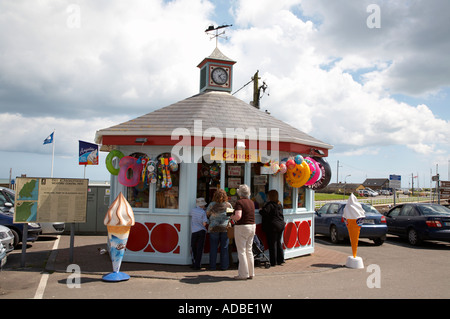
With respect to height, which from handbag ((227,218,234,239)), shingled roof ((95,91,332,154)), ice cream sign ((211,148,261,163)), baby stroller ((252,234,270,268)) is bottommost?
baby stroller ((252,234,270,268))

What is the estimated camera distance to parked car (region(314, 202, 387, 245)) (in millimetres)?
12922

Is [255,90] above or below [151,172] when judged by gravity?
above

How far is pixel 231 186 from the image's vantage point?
394 inches

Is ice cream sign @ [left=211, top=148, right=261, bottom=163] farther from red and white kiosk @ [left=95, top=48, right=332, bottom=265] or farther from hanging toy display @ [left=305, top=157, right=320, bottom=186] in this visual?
hanging toy display @ [left=305, top=157, right=320, bottom=186]

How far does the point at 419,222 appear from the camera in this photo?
516 inches

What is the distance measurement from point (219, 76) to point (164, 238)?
6.12 meters

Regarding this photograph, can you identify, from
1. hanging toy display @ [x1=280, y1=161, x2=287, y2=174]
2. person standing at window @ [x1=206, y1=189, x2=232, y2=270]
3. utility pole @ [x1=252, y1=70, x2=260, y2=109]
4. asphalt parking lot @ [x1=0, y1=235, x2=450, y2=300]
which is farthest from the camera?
utility pole @ [x1=252, y1=70, x2=260, y2=109]

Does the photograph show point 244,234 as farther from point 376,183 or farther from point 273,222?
point 376,183

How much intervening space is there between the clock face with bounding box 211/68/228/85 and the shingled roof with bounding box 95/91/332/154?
0.55 m

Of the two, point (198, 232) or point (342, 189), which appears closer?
point (198, 232)

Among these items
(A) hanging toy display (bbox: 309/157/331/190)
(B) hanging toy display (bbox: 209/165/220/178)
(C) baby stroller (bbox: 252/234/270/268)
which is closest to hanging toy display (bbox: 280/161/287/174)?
(A) hanging toy display (bbox: 309/157/331/190)

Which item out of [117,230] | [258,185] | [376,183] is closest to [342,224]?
[258,185]

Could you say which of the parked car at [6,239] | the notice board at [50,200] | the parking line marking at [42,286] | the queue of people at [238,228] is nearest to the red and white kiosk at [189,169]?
the queue of people at [238,228]

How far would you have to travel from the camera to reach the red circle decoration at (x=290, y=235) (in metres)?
9.99
